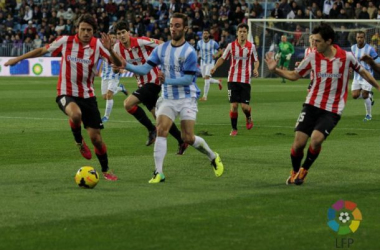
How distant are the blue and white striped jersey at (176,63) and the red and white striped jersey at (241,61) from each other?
308 inches

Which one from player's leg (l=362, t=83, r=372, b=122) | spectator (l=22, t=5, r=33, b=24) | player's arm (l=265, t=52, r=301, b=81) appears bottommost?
spectator (l=22, t=5, r=33, b=24)

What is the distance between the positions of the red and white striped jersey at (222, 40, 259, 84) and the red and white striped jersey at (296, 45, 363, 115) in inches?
321

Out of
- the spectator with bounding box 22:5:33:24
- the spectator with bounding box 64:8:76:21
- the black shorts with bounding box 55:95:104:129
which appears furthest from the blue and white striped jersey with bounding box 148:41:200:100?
the spectator with bounding box 22:5:33:24

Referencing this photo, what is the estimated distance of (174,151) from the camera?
594 inches

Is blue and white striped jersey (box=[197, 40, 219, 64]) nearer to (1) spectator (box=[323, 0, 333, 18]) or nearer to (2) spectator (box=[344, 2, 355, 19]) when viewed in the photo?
(2) spectator (box=[344, 2, 355, 19])

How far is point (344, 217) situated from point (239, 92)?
10756mm

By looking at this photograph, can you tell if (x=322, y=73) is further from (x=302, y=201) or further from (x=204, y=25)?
(x=204, y=25)

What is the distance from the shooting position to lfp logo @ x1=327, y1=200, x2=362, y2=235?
27.0 feet

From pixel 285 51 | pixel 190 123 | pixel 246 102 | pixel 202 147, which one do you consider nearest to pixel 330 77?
pixel 190 123

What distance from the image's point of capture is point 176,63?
37.9 ft

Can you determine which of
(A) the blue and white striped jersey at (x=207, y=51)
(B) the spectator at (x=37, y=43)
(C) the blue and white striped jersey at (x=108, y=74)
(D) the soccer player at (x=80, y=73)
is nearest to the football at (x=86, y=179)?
(D) the soccer player at (x=80, y=73)

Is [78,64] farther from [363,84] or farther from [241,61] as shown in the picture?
[363,84]

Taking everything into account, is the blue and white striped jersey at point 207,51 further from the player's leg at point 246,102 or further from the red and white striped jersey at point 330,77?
the red and white striped jersey at point 330,77

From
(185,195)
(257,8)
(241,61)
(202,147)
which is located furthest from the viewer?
(257,8)
